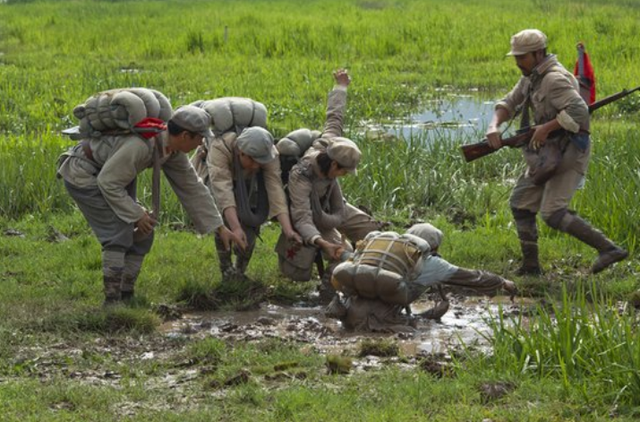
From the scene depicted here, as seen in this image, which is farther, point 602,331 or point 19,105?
point 19,105

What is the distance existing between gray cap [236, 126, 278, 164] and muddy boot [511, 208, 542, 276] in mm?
1989

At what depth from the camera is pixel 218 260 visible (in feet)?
31.1

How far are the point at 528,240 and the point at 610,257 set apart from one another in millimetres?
637

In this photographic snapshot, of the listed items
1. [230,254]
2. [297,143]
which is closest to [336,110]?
[297,143]

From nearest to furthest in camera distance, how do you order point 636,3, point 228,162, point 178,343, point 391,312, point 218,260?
point 178,343
point 391,312
point 228,162
point 218,260
point 636,3

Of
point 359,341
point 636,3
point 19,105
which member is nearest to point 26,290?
point 359,341

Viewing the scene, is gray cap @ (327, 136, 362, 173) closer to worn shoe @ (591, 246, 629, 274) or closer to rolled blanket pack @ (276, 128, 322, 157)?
rolled blanket pack @ (276, 128, 322, 157)

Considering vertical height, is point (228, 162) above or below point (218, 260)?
above

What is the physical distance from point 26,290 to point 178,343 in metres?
1.57

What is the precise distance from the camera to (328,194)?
29.0 ft

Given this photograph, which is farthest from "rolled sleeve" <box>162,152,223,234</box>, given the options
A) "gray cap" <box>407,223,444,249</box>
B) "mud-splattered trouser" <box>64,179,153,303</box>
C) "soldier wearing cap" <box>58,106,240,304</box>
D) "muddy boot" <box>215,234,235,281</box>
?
"gray cap" <box>407,223,444,249</box>

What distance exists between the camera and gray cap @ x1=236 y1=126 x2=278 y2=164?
27.3 feet

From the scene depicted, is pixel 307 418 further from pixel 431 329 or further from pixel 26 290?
pixel 26 290

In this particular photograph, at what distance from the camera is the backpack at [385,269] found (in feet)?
25.5
